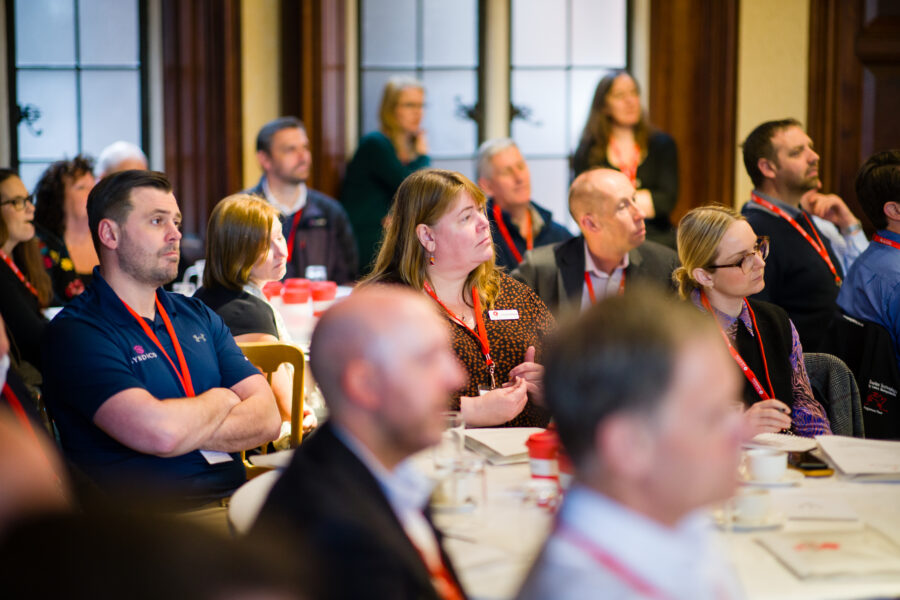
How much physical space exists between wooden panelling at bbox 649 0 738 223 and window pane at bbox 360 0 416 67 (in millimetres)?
1514

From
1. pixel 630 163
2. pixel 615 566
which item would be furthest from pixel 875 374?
pixel 615 566

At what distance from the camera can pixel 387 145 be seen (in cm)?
584

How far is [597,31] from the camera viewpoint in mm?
6316

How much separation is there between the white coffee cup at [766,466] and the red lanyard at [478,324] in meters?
1.06

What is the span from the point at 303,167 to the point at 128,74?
60.1 inches

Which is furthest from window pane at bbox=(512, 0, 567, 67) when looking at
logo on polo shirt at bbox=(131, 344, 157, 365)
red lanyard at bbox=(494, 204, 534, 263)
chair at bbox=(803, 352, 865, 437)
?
logo on polo shirt at bbox=(131, 344, 157, 365)

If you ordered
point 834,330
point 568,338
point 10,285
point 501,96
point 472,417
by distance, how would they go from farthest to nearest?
1. point 501,96
2. point 10,285
3. point 834,330
4. point 472,417
5. point 568,338

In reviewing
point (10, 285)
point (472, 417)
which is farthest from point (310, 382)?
A: point (10, 285)

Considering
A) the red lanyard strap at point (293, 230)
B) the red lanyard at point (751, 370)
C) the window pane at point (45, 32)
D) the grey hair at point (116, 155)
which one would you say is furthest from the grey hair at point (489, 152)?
the window pane at point (45, 32)

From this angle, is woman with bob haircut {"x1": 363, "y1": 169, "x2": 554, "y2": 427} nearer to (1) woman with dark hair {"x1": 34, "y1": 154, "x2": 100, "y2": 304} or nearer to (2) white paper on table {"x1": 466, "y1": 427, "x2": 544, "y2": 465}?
(2) white paper on table {"x1": 466, "y1": 427, "x2": 544, "y2": 465}

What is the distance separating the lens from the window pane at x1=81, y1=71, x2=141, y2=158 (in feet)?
20.0

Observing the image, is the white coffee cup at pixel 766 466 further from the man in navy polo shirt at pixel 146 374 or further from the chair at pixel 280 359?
the chair at pixel 280 359

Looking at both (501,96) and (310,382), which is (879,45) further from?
(310,382)

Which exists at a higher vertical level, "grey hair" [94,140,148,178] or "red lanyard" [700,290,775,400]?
"grey hair" [94,140,148,178]
